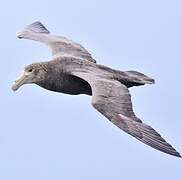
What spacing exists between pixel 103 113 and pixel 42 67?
258 cm

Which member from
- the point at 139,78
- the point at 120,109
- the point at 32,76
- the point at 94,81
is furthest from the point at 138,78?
the point at 120,109

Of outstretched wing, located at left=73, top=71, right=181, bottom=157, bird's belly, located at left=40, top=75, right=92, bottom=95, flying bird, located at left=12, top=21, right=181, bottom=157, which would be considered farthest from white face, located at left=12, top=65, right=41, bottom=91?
outstretched wing, located at left=73, top=71, right=181, bottom=157

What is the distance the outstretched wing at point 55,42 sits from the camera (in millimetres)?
19922

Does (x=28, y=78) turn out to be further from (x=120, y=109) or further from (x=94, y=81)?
(x=120, y=109)

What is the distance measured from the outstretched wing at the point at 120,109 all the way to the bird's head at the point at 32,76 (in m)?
0.83

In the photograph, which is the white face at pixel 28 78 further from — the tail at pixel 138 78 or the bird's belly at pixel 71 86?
the tail at pixel 138 78

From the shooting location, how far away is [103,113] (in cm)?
1625

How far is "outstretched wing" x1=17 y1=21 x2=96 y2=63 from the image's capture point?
19.9 m

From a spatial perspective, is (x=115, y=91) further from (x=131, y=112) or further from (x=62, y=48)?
(x=62, y=48)

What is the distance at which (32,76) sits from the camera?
18391 mm

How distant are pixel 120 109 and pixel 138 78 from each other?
7.84 ft

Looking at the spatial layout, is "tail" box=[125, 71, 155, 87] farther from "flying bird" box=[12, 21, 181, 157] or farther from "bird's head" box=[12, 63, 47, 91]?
"bird's head" box=[12, 63, 47, 91]

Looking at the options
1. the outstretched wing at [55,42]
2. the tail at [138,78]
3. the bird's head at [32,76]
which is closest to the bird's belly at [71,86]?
the bird's head at [32,76]

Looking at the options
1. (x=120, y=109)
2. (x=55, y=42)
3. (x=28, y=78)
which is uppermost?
(x=55, y=42)
